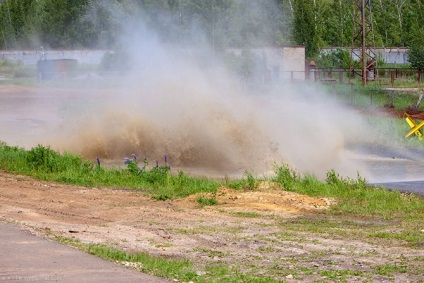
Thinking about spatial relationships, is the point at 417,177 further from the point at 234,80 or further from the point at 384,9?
the point at 384,9

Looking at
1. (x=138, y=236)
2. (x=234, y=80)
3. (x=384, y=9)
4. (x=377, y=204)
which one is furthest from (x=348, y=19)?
(x=138, y=236)

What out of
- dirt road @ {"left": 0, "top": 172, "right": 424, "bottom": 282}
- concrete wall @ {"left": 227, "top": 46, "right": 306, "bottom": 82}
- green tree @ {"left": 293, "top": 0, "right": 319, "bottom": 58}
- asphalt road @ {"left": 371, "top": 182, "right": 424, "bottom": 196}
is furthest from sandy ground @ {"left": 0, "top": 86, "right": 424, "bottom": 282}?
green tree @ {"left": 293, "top": 0, "right": 319, "bottom": 58}

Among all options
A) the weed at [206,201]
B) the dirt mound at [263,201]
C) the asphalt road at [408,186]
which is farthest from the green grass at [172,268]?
the asphalt road at [408,186]

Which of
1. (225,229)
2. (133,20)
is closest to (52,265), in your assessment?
(225,229)

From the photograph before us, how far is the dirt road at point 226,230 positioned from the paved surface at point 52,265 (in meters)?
1.09

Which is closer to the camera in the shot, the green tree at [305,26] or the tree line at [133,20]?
the tree line at [133,20]

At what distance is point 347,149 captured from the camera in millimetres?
33688

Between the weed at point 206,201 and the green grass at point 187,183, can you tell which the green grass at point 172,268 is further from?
the green grass at point 187,183

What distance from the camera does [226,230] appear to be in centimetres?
1473

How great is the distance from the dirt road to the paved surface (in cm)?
109

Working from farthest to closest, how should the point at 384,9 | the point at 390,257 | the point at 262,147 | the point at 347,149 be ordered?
the point at 384,9, the point at 347,149, the point at 262,147, the point at 390,257

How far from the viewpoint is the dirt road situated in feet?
38.2

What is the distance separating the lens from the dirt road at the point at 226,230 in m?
11.7

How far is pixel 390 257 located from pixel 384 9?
81.3 m
